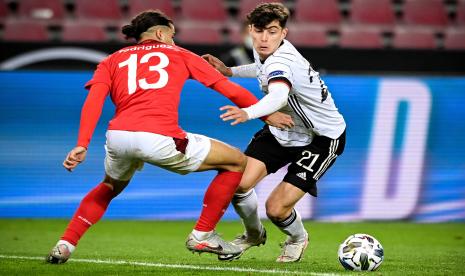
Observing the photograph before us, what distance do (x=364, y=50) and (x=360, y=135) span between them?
1683 mm

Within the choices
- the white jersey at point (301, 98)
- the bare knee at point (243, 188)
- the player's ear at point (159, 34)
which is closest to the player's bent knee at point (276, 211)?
the bare knee at point (243, 188)

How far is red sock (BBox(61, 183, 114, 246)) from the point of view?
6492 mm

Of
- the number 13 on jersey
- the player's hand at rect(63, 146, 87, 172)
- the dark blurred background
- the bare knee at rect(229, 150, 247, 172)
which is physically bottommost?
the dark blurred background

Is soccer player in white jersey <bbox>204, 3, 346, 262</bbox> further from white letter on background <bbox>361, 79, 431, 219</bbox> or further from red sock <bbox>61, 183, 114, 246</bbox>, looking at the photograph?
white letter on background <bbox>361, 79, 431, 219</bbox>

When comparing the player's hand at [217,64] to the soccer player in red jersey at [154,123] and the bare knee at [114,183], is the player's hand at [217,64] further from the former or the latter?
the bare knee at [114,183]

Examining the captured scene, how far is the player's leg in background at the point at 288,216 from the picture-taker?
707 cm

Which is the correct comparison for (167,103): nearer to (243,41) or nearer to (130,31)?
(130,31)

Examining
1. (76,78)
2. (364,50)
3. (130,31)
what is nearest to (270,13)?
(130,31)

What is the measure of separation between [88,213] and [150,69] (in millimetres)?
1187

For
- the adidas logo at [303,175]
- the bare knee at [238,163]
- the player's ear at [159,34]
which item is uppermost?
the player's ear at [159,34]

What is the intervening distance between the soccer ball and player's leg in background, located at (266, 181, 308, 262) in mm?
632

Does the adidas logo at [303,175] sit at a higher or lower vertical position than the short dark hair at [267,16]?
lower

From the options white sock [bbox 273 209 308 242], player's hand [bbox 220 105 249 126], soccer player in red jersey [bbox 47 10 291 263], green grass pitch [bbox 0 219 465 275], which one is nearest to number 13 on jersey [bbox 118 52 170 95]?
soccer player in red jersey [bbox 47 10 291 263]

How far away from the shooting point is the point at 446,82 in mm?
12320
